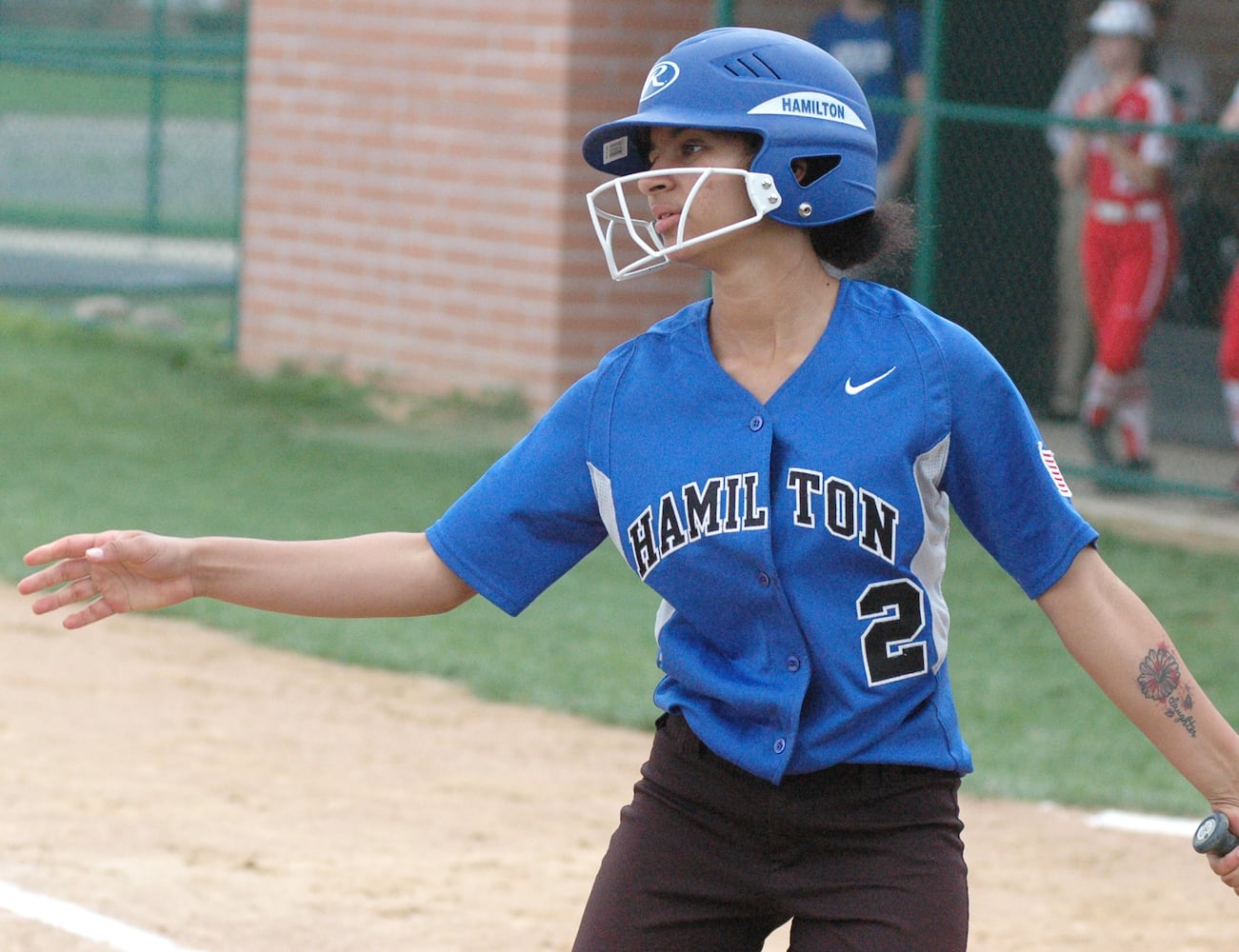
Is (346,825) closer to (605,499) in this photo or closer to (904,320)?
(605,499)

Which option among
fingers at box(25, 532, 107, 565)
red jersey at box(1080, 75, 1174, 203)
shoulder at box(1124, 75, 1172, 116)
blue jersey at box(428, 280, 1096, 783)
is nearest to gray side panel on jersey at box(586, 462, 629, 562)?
blue jersey at box(428, 280, 1096, 783)

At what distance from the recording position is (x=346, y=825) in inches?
221

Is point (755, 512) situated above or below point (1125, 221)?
above

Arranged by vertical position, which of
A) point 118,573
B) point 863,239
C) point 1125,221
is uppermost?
point 863,239

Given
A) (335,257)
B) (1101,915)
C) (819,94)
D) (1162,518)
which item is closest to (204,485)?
(335,257)

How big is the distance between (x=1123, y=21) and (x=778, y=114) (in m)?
7.19

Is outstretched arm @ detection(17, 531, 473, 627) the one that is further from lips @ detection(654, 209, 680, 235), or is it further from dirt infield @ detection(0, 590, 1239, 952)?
dirt infield @ detection(0, 590, 1239, 952)

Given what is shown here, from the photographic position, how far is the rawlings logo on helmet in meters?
2.89

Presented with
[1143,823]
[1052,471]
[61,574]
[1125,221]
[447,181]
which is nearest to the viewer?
[1052,471]

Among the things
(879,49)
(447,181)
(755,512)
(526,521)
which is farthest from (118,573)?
(447,181)

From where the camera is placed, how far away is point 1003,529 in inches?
112

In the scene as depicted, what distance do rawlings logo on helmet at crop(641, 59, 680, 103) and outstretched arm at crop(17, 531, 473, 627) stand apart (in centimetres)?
78

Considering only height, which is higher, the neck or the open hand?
the neck

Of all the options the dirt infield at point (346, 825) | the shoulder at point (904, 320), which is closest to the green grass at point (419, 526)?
the dirt infield at point (346, 825)
